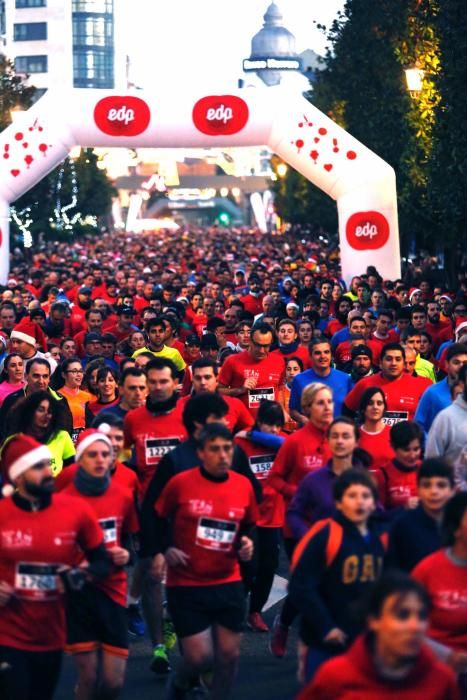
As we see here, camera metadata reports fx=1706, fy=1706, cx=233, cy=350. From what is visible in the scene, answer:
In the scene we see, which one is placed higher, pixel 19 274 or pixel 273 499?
pixel 19 274

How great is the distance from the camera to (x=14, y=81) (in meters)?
59.2

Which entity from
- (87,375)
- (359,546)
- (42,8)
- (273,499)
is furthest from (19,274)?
(42,8)

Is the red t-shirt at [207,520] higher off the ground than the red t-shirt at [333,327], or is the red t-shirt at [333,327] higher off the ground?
the red t-shirt at [333,327]

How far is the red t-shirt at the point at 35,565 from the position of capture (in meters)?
6.80

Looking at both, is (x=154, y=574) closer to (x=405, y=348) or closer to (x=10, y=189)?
(x=405, y=348)

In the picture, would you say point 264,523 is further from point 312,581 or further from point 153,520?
point 312,581

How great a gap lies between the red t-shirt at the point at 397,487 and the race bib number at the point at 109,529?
1493 mm

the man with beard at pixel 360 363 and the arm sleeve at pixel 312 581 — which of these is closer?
the arm sleeve at pixel 312 581

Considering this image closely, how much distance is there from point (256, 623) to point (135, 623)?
0.72 m

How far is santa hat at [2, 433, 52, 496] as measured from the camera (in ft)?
22.4

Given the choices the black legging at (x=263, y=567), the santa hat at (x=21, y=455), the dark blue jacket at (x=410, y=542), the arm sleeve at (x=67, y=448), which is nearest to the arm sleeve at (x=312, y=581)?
the dark blue jacket at (x=410, y=542)

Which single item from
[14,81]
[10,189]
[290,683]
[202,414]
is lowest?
[290,683]

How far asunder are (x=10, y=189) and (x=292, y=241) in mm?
58396

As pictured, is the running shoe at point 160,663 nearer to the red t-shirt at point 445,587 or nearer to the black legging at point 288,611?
the black legging at point 288,611
